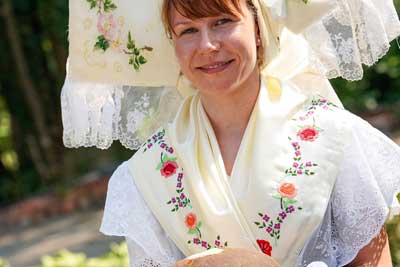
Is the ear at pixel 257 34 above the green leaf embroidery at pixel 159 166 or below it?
above

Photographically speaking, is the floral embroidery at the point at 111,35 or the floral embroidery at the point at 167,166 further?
the floral embroidery at the point at 111,35

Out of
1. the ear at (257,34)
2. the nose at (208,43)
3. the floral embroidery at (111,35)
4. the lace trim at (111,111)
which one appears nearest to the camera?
the nose at (208,43)

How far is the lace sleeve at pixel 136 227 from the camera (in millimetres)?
2375

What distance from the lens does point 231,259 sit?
6.82 ft

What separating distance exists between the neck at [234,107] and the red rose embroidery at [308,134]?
6.0 inches

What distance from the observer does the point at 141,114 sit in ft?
8.71

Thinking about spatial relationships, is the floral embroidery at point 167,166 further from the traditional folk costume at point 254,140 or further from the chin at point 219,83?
the chin at point 219,83

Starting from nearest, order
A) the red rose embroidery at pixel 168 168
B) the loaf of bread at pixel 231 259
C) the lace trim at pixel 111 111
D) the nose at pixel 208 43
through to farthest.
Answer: the loaf of bread at pixel 231 259 < the nose at pixel 208 43 < the red rose embroidery at pixel 168 168 < the lace trim at pixel 111 111

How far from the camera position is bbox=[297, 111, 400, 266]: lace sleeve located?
222 cm

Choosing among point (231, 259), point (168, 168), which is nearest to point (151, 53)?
point (168, 168)

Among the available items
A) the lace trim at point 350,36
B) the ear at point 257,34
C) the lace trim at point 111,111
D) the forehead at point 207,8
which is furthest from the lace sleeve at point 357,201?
the lace trim at point 111,111

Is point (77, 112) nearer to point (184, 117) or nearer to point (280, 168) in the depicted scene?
point (184, 117)

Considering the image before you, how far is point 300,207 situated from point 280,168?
0.12m

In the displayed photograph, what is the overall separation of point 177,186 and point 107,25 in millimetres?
534
